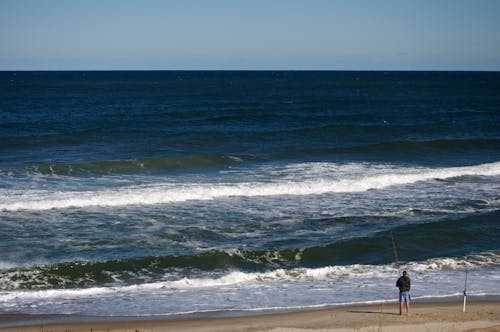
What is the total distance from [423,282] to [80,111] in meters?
48.4

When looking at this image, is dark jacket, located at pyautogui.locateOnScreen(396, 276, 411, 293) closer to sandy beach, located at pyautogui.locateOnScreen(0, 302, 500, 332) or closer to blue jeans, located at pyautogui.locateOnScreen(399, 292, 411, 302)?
blue jeans, located at pyautogui.locateOnScreen(399, 292, 411, 302)

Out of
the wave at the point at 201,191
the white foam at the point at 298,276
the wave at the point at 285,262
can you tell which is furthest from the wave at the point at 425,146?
the white foam at the point at 298,276

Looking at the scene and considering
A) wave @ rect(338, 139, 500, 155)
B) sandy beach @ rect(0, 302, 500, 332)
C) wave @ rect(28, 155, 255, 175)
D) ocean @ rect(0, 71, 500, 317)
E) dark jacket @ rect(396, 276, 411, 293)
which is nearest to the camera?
sandy beach @ rect(0, 302, 500, 332)

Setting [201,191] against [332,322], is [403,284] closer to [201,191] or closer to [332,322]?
[332,322]

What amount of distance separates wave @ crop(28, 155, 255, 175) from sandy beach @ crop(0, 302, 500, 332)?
19.4 meters

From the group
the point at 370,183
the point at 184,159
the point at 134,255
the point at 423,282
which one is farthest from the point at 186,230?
the point at 184,159

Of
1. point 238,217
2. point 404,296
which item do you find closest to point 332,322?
point 404,296

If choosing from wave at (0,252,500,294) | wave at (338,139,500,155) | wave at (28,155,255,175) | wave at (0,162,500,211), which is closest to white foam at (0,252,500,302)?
wave at (0,252,500,294)

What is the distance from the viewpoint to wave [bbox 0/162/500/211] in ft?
88.6

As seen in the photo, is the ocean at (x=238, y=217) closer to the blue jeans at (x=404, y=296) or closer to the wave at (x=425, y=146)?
the wave at (x=425, y=146)

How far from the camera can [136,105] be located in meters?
69.0

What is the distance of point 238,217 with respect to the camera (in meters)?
25.5

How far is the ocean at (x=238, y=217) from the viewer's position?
58.9 feet

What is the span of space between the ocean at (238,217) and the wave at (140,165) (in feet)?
0.38
